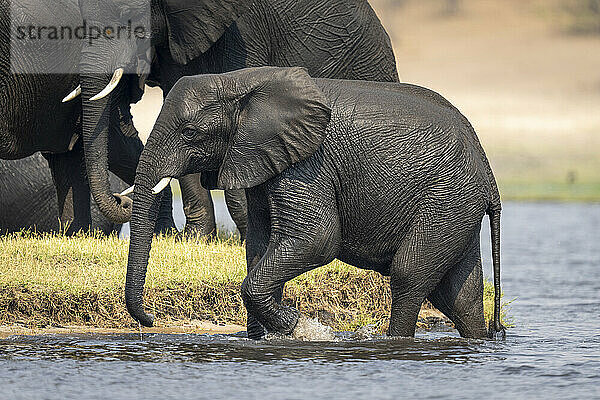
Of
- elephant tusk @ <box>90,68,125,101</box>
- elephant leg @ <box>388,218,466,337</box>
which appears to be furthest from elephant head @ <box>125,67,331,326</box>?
elephant tusk @ <box>90,68,125,101</box>

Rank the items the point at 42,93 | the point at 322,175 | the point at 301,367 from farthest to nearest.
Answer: the point at 42,93
the point at 322,175
the point at 301,367

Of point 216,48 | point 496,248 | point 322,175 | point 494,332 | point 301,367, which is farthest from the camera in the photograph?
point 216,48

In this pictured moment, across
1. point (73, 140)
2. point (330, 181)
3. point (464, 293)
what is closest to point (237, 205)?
point (73, 140)

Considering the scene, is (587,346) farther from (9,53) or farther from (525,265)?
(525,265)

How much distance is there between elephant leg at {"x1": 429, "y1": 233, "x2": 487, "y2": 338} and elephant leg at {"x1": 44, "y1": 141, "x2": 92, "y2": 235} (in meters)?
4.30

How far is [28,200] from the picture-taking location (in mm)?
14547

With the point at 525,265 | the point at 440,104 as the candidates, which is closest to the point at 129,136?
the point at 440,104

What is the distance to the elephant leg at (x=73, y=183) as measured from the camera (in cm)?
1283

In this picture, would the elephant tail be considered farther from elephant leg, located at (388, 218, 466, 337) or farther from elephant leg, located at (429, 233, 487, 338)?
elephant leg, located at (388, 218, 466, 337)

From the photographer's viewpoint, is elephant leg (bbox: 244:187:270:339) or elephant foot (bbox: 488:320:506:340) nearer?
elephant leg (bbox: 244:187:270:339)

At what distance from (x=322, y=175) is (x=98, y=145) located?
2.82m

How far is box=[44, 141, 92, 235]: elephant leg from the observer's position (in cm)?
1283

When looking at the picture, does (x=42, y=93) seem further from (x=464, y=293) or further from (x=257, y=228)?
(x=464, y=293)

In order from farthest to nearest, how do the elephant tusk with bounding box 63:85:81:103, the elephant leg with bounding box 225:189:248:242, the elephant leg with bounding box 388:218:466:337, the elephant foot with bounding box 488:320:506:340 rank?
the elephant leg with bounding box 225:189:248:242
the elephant tusk with bounding box 63:85:81:103
the elephant foot with bounding box 488:320:506:340
the elephant leg with bounding box 388:218:466:337
